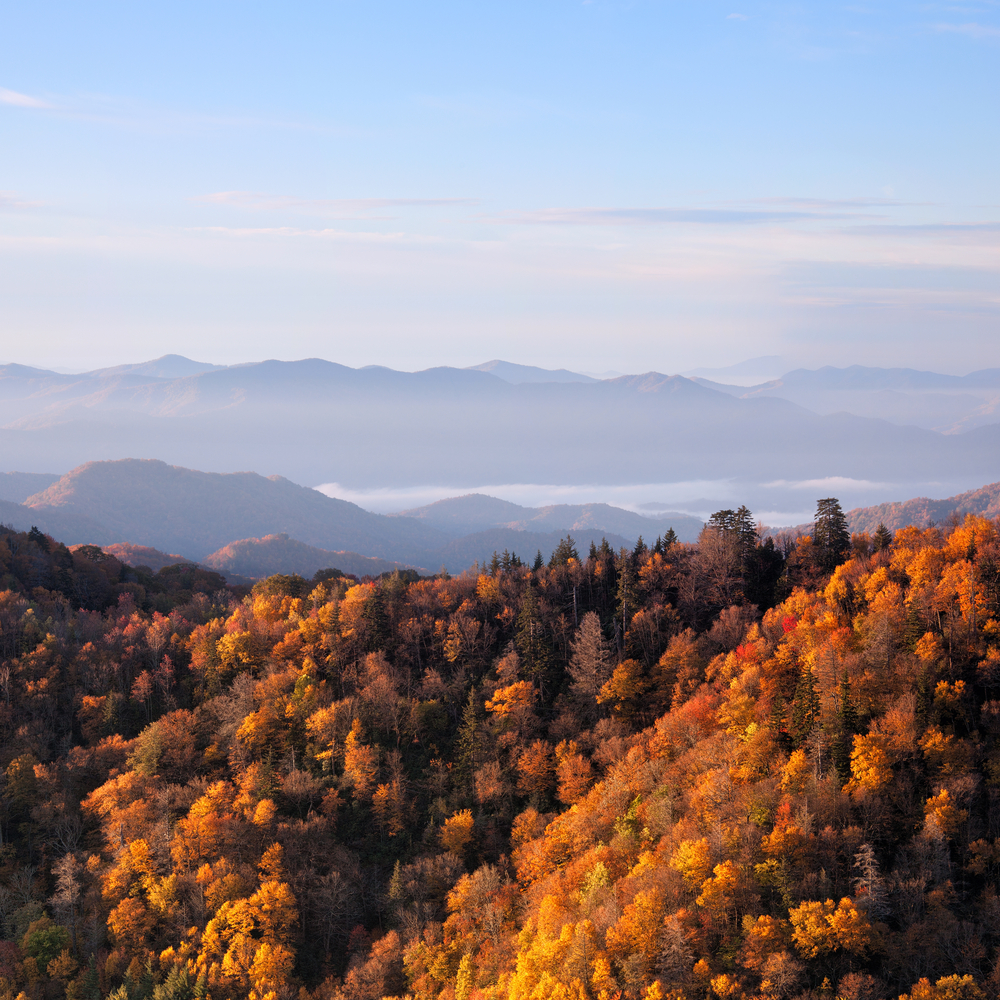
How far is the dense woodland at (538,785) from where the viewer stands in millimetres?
60781

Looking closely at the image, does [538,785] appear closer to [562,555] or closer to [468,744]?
[468,744]

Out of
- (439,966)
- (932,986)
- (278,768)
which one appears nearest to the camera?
(932,986)

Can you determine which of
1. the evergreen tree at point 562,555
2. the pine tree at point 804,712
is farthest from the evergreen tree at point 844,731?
the evergreen tree at point 562,555

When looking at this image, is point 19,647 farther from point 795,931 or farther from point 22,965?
point 795,931

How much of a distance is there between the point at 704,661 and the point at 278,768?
54121 mm

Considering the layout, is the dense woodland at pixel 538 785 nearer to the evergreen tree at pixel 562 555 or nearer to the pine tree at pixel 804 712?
the pine tree at pixel 804 712

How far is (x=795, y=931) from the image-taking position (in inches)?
2271

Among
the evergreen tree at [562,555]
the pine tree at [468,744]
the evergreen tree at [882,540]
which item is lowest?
the pine tree at [468,744]

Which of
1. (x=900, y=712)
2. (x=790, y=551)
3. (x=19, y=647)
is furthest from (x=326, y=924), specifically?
(x=790, y=551)

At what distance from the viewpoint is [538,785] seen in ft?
298

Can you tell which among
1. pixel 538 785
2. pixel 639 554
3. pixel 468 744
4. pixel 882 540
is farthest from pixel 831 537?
pixel 468 744

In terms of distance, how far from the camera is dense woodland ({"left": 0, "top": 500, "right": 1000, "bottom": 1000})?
60.8 meters

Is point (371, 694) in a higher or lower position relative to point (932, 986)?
higher

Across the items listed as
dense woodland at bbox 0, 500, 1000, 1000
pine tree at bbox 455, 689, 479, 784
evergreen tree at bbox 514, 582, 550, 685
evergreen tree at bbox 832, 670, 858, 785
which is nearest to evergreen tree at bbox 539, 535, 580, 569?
dense woodland at bbox 0, 500, 1000, 1000
